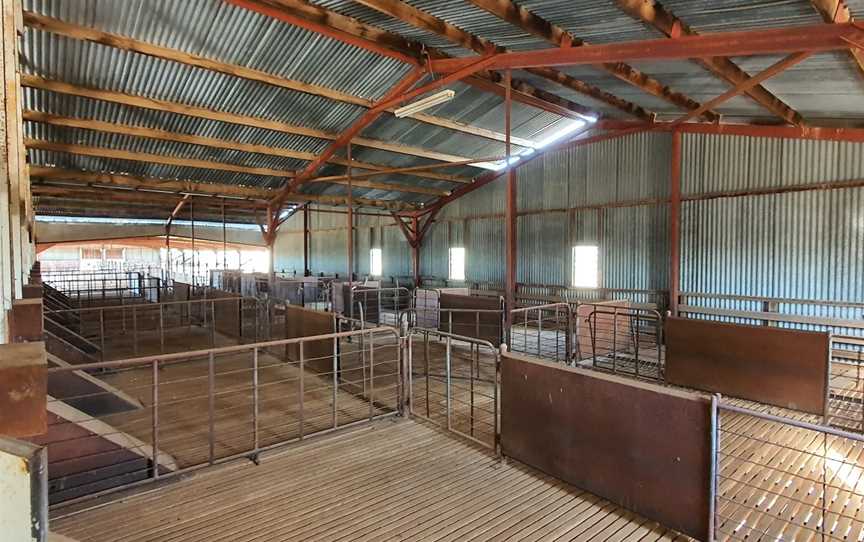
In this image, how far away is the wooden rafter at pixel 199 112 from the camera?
7.79 m

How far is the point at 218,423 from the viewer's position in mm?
5418

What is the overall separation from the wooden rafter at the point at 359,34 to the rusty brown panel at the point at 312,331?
436 cm

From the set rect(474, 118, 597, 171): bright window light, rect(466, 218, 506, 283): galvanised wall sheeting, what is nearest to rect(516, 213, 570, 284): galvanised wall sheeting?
rect(466, 218, 506, 283): galvanised wall sheeting

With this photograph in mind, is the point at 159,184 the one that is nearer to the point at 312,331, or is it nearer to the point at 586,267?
the point at 312,331

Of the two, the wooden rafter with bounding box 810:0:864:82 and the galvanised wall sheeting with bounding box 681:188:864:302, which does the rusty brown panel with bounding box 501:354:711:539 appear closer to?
the wooden rafter with bounding box 810:0:864:82

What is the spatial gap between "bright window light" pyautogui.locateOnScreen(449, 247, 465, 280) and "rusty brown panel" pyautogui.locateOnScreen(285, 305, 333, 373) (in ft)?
32.4

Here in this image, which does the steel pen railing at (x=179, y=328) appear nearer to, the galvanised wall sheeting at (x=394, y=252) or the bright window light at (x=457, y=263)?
the bright window light at (x=457, y=263)

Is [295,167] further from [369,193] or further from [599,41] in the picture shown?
[599,41]

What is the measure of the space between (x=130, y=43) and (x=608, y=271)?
1148 cm

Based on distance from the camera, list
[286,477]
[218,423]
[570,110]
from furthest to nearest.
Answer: [570,110] < [218,423] < [286,477]

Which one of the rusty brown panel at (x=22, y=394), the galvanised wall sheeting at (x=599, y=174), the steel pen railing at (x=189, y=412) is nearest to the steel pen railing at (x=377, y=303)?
the steel pen railing at (x=189, y=412)

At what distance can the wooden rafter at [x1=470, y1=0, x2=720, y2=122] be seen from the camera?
5961mm

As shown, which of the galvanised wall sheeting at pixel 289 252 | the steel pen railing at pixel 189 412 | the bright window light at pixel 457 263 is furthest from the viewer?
the galvanised wall sheeting at pixel 289 252

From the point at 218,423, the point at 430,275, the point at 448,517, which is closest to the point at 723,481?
the point at 448,517
